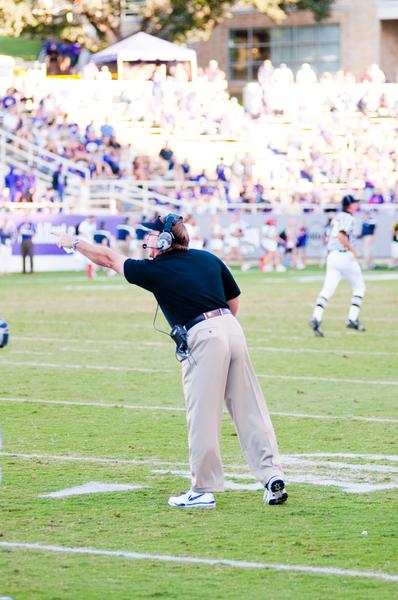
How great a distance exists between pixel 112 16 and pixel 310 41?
11173 mm

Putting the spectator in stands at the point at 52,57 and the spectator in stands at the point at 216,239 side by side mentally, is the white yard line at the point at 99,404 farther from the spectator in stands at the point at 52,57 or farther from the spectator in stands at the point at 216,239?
the spectator in stands at the point at 52,57

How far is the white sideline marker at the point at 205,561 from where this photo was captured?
7002 millimetres

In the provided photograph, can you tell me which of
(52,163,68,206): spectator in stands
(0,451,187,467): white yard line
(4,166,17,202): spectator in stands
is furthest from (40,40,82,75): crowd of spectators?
(0,451,187,467): white yard line

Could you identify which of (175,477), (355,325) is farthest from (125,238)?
(175,477)

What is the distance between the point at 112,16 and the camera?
5769 centimetres

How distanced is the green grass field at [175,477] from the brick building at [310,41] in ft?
147

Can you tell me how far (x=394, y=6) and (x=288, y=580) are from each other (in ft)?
190

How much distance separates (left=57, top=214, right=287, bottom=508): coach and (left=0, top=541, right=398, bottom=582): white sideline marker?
48.2 inches

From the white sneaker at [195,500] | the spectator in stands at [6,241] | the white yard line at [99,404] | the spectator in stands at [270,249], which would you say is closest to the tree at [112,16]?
the spectator in stands at [6,241]

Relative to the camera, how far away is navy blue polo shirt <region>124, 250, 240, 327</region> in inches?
339

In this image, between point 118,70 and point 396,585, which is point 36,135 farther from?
point 396,585

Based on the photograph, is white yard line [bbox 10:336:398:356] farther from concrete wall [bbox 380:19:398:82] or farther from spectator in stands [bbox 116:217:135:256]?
concrete wall [bbox 380:19:398:82]

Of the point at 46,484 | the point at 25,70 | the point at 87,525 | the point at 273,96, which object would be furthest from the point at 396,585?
the point at 25,70

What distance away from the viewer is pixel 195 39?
6206 centimetres
